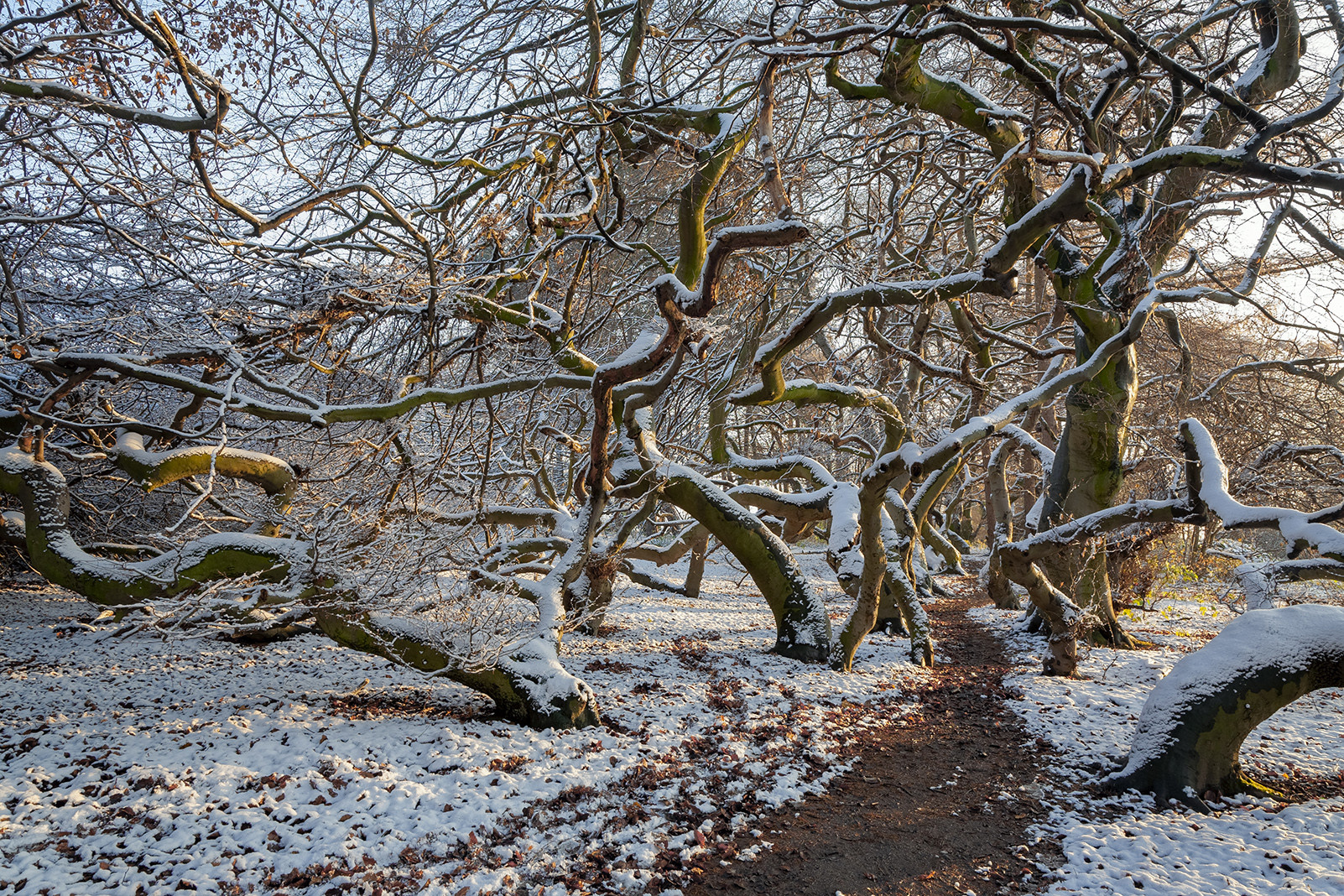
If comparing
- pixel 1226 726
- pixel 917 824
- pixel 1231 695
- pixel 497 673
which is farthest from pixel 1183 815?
pixel 497 673

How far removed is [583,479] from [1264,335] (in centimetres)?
944

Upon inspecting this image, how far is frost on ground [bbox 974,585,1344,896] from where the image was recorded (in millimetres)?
3492

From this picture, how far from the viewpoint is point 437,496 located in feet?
27.1

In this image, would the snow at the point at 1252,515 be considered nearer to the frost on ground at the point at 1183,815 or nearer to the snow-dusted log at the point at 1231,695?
the snow-dusted log at the point at 1231,695

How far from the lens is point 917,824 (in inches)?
177

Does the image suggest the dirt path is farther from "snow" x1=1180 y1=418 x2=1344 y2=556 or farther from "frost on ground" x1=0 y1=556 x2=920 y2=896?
"snow" x1=1180 y1=418 x2=1344 y2=556

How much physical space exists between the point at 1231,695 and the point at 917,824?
214 centimetres

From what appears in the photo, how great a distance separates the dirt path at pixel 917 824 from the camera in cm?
376

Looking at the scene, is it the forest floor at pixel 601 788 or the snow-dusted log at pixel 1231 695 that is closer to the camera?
the forest floor at pixel 601 788

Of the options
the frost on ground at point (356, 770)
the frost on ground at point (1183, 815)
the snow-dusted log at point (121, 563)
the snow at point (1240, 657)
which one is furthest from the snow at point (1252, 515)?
the snow-dusted log at point (121, 563)

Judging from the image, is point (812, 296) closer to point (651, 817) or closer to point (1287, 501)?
point (1287, 501)

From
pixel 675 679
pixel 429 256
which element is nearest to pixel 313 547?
pixel 429 256

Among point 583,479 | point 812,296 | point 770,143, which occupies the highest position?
point 812,296

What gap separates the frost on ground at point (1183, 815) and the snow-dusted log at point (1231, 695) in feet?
0.59
